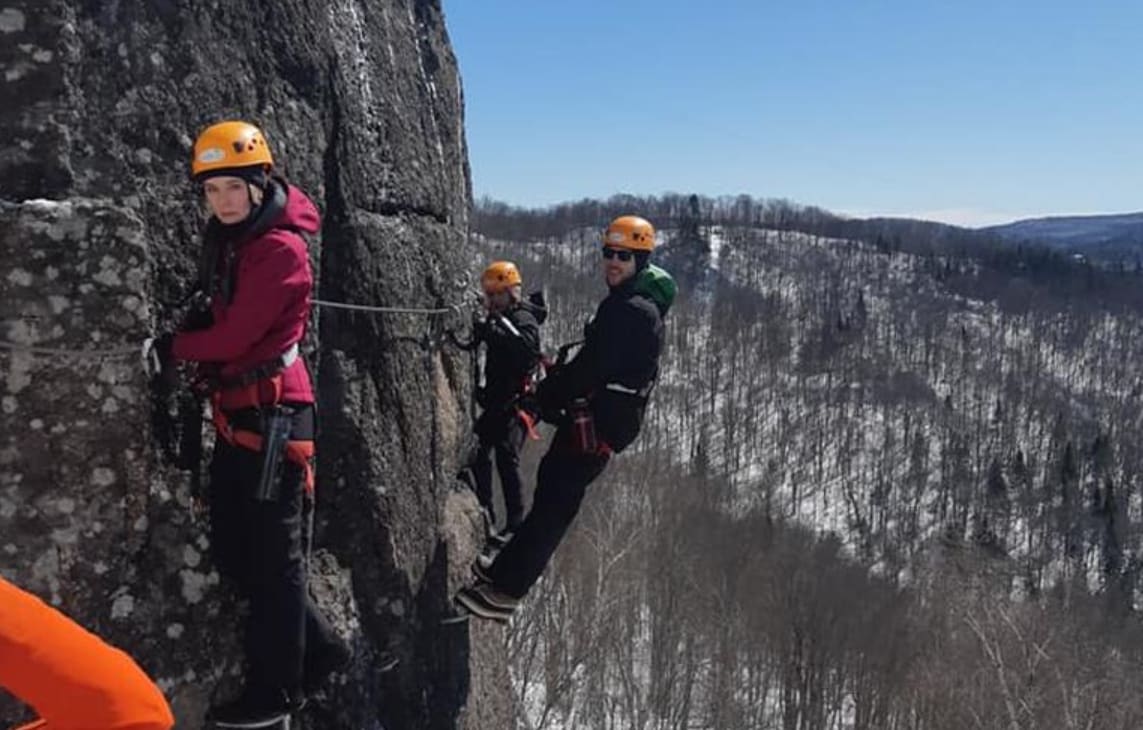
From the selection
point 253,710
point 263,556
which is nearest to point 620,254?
point 263,556

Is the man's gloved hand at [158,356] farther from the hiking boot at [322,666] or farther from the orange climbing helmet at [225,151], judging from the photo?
the hiking boot at [322,666]

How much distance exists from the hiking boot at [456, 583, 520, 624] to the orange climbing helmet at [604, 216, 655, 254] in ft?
6.90

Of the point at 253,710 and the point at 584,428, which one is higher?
the point at 584,428

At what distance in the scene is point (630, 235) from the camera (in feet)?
19.9

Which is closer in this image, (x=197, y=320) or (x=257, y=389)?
(x=257, y=389)

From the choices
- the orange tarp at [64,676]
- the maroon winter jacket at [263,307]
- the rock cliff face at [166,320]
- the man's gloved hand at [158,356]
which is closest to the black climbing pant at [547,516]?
the rock cliff face at [166,320]

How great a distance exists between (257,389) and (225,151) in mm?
890

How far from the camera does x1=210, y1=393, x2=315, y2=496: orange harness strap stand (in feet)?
13.2

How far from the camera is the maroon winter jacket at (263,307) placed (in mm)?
3844

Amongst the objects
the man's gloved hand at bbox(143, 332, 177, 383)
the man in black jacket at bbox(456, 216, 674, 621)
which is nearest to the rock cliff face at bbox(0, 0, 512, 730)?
the man's gloved hand at bbox(143, 332, 177, 383)

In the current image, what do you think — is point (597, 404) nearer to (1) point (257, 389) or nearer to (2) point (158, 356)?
(1) point (257, 389)

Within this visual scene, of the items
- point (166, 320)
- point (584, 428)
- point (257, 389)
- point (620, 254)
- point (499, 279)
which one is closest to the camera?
point (257, 389)

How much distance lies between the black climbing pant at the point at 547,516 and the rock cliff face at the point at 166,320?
0.50m

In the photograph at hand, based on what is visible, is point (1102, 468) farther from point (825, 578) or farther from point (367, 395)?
point (367, 395)
